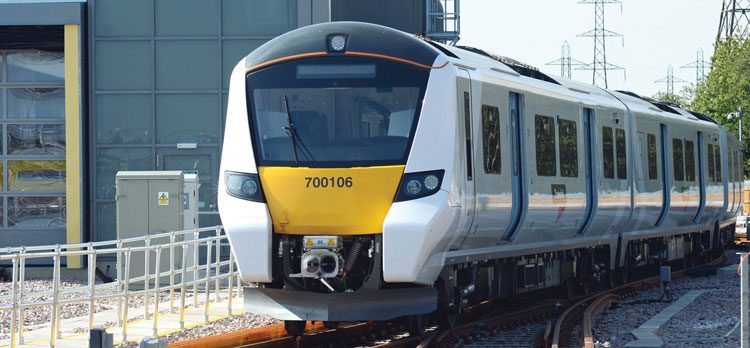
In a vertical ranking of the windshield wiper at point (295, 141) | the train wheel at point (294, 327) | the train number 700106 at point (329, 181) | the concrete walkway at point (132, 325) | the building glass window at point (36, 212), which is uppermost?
the windshield wiper at point (295, 141)

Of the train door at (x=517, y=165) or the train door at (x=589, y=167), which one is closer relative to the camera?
the train door at (x=517, y=165)

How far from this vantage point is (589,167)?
679 inches

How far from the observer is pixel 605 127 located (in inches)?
714

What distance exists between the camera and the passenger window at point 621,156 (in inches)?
739

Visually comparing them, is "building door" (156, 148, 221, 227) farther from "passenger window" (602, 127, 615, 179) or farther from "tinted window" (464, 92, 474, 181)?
"tinted window" (464, 92, 474, 181)

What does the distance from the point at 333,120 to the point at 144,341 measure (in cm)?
400

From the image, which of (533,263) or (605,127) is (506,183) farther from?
(605,127)

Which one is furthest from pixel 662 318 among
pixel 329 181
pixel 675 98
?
pixel 675 98

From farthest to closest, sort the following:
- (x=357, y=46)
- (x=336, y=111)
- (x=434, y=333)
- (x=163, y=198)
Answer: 1. (x=163, y=198)
2. (x=434, y=333)
3. (x=357, y=46)
4. (x=336, y=111)

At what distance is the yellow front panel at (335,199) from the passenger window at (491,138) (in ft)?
5.69

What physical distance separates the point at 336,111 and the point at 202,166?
1192 centimetres

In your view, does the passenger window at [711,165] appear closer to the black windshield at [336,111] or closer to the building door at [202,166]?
the building door at [202,166]

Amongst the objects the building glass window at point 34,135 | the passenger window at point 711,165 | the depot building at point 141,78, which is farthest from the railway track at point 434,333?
the building glass window at point 34,135

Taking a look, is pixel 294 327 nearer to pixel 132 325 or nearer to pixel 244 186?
pixel 244 186
